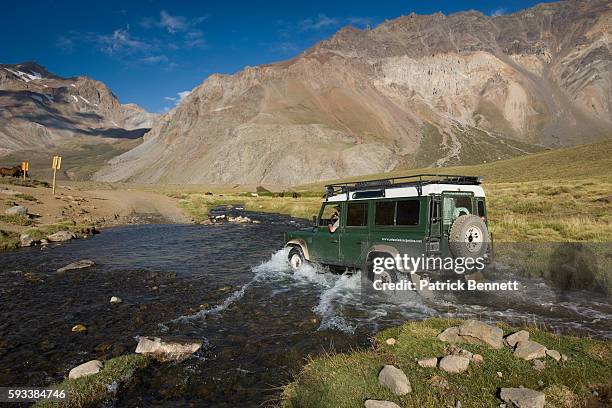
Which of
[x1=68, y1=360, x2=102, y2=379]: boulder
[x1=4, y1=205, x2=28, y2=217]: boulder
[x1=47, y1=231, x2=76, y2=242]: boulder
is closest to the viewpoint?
[x1=68, y1=360, x2=102, y2=379]: boulder

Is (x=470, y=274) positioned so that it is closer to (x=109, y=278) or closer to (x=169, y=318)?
Answer: (x=169, y=318)

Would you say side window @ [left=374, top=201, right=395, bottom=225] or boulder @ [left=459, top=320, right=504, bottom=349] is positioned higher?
side window @ [left=374, top=201, right=395, bottom=225]

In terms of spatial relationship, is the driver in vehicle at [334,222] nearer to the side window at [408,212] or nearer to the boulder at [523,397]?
the side window at [408,212]

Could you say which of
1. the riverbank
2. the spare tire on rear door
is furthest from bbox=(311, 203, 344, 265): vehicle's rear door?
the riverbank

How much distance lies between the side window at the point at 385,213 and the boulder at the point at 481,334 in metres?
4.33

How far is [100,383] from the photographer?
6.34m

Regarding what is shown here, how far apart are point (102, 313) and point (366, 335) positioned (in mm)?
6915

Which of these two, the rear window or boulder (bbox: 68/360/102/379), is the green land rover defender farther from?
boulder (bbox: 68/360/102/379)

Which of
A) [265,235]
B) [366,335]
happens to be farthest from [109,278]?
[265,235]

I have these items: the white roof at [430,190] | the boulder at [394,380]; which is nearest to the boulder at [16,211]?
the white roof at [430,190]

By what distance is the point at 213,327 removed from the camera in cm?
949

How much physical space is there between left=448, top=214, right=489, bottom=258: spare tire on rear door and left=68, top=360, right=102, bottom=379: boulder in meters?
8.29

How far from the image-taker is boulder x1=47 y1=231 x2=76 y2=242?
22.1 m

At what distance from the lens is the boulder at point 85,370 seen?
6.60 m
